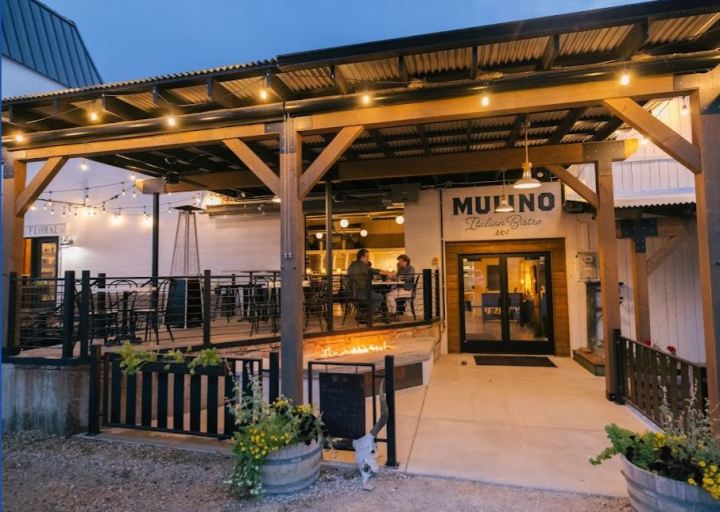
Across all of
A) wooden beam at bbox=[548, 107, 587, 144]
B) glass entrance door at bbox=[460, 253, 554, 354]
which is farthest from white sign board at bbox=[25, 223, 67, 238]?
wooden beam at bbox=[548, 107, 587, 144]

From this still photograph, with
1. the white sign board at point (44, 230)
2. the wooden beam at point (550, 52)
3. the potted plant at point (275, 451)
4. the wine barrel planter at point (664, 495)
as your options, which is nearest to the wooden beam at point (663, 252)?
the wooden beam at point (550, 52)

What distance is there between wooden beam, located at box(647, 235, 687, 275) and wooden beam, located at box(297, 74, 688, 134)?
4491 mm

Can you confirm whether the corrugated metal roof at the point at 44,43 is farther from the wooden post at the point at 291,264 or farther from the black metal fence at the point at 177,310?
the wooden post at the point at 291,264

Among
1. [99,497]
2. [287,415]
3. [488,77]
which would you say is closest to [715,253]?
[488,77]

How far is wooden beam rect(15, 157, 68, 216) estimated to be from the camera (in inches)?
203

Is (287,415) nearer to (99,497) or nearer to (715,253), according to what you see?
(99,497)

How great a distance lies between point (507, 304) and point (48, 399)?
23.8ft

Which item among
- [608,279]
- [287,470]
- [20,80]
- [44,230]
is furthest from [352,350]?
[20,80]

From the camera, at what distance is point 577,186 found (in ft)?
18.4

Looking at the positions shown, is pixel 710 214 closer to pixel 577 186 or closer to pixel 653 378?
pixel 653 378

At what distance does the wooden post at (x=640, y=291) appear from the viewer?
6359mm

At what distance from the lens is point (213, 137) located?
4.58 m

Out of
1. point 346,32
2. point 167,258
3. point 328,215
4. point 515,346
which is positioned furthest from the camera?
point 346,32

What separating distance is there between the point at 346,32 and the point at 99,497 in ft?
429
